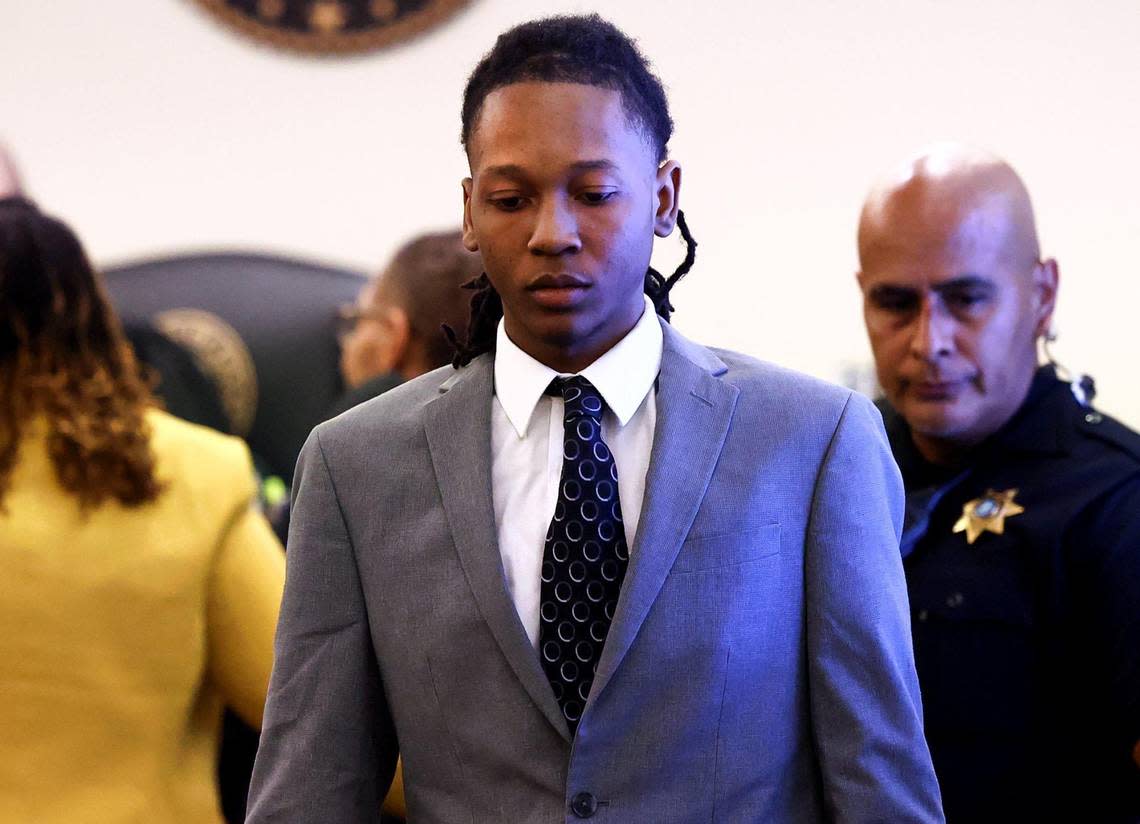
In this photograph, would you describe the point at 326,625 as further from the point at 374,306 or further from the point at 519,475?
the point at 374,306

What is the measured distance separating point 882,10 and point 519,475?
2.38m

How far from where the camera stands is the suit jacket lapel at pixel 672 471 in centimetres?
93

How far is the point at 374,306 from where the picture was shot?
88.0 inches

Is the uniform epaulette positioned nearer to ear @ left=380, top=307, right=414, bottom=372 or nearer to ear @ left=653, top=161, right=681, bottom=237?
ear @ left=653, top=161, right=681, bottom=237

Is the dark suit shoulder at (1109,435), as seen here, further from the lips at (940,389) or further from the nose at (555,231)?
the nose at (555,231)

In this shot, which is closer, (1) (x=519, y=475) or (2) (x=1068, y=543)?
(1) (x=519, y=475)

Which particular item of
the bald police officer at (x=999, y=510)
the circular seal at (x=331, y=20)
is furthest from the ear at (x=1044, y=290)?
the circular seal at (x=331, y=20)

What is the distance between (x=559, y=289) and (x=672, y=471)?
13 cm

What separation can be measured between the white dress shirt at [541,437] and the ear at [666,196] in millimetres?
60

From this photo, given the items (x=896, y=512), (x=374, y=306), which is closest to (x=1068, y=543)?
(x=896, y=512)

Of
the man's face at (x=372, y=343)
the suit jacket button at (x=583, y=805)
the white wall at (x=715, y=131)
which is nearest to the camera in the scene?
the suit jacket button at (x=583, y=805)

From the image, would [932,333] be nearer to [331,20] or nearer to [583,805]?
[583,805]

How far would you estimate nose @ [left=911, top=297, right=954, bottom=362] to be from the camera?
142 centimetres

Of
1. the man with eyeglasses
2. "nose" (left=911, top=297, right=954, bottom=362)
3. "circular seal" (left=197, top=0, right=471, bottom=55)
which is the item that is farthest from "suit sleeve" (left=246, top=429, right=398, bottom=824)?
"circular seal" (left=197, top=0, right=471, bottom=55)
